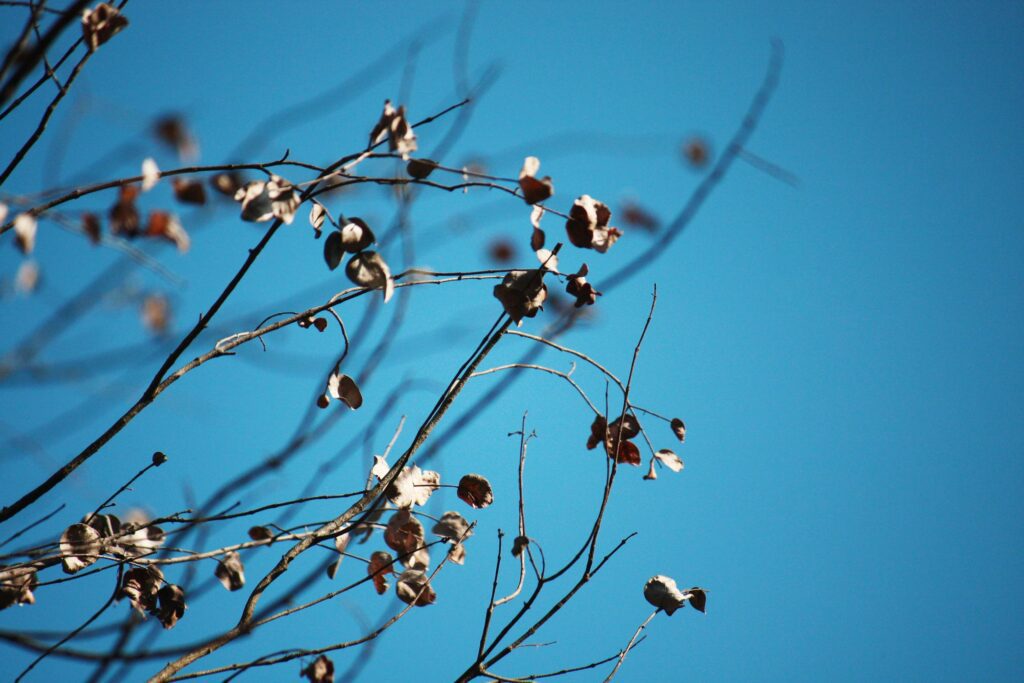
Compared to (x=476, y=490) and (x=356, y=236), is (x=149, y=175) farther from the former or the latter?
(x=476, y=490)

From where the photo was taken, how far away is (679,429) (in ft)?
4.58

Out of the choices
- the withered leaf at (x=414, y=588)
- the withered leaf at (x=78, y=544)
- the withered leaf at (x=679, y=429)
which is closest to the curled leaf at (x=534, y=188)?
the withered leaf at (x=679, y=429)

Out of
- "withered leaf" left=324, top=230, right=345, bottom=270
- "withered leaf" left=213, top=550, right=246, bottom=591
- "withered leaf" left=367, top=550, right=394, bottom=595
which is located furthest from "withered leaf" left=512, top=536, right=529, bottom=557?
"withered leaf" left=324, top=230, right=345, bottom=270

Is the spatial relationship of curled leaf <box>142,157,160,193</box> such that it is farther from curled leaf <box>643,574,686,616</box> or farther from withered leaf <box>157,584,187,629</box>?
curled leaf <box>643,574,686,616</box>

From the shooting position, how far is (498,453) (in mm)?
17266

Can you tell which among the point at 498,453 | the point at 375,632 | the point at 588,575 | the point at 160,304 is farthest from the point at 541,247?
the point at 498,453

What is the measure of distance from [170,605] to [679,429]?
952 millimetres

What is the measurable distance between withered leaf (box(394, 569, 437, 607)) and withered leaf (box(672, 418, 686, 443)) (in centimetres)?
54

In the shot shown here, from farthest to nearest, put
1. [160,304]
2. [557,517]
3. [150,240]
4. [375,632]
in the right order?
[557,517], [160,304], [150,240], [375,632]

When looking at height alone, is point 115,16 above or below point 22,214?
above

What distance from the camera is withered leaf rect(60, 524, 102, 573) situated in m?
1.04

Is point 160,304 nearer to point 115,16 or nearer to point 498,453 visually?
point 115,16

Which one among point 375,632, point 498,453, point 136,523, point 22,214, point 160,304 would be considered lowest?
point 375,632

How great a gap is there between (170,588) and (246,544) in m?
0.29
